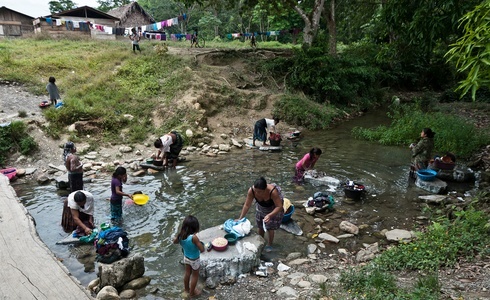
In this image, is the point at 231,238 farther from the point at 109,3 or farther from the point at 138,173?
the point at 109,3

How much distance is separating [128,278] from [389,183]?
742 centimetres

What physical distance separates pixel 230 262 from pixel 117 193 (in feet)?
10.6

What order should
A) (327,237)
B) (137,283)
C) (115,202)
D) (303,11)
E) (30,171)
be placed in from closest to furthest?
1. (137,283)
2. (327,237)
3. (115,202)
4. (30,171)
5. (303,11)

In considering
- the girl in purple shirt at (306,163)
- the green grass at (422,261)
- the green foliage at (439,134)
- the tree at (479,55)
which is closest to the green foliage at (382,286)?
the green grass at (422,261)

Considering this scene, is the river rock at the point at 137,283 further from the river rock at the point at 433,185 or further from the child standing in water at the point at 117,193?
the river rock at the point at 433,185

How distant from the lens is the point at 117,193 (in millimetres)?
7234

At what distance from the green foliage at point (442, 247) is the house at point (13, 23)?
3237cm

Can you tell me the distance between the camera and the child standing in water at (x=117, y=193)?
284 inches

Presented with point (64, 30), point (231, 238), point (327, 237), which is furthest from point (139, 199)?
point (64, 30)

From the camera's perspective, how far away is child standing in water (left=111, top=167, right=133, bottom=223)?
7.22 meters

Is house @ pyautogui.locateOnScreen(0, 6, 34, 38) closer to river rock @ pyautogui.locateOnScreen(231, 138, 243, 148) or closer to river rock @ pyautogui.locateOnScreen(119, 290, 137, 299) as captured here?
river rock @ pyautogui.locateOnScreen(231, 138, 243, 148)

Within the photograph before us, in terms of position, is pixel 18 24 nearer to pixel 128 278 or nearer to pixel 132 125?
pixel 132 125

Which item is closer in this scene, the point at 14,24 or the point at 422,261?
the point at 422,261

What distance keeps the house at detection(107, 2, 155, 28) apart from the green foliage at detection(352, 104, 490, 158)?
26.1 metres
